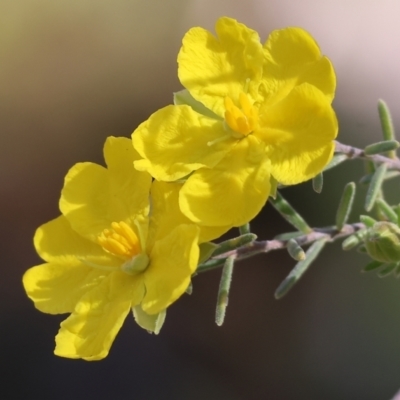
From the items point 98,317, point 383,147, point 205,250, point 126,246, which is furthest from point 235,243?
point 383,147

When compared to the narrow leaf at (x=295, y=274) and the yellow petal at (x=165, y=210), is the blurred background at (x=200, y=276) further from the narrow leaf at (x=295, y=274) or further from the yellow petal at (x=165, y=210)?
the yellow petal at (x=165, y=210)

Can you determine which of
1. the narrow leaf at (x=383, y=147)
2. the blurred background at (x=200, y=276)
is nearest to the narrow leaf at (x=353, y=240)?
the narrow leaf at (x=383, y=147)

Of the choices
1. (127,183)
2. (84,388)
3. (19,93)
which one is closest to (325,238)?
(127,183)

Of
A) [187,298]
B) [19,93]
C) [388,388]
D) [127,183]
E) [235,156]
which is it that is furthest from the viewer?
[19,93]

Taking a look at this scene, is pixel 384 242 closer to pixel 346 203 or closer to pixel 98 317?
pixel 346 203

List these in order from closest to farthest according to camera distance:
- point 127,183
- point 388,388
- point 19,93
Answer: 1. point 127,183
2. point 388,388
3. point 19,93

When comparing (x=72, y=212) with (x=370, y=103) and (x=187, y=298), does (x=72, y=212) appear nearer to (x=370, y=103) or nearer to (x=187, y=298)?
(x=187, y=298)
